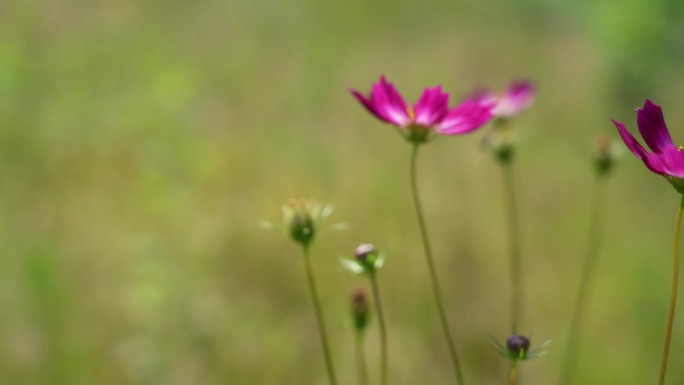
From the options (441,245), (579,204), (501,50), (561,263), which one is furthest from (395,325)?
(501,50)

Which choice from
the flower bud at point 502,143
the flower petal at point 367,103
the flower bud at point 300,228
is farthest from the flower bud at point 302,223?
the flower bud at point 502,143

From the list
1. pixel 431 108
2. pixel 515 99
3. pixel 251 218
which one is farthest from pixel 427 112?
pixel 251 218

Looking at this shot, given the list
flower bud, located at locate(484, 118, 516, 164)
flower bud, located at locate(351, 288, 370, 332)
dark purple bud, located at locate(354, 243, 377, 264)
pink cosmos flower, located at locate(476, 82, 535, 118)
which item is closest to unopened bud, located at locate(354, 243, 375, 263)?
dark purple bud, located at locate(354, 243, 377, 264)

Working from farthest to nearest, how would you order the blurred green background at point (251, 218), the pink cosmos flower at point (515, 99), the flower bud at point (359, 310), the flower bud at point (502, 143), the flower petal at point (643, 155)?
the blurred green background at point (251, 218)
the pink cosmos flower at point (515, 99)
the flower bud at point (502, 143)
the flower bud at point (359, 310)
the flower petal at point (643, 155)

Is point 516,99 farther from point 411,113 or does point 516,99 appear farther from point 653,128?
point 653,128

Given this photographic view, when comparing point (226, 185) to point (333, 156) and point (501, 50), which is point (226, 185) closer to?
point (333, 156)

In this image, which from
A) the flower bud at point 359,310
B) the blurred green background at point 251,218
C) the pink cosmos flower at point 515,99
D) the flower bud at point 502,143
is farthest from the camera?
the blurred green background at point 251,218

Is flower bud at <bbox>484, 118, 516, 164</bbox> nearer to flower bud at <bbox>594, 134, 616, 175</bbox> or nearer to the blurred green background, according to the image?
flower bud at <bbox>594, 134, 616, 175</bbox>

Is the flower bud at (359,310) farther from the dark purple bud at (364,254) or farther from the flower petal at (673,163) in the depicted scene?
the flower petal at (673,163)
